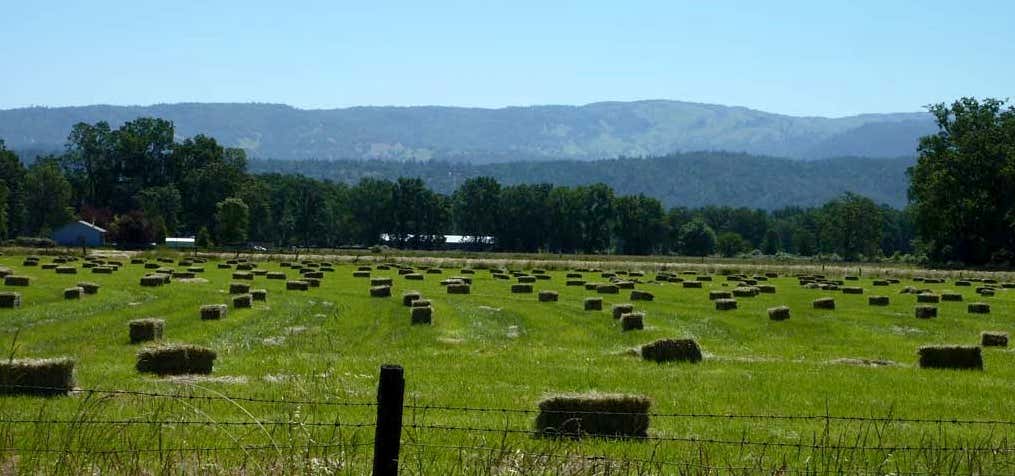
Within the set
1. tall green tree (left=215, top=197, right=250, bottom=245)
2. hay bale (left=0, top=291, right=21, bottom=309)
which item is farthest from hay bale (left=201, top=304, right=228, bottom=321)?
tall green tree (left=215, top=197, right=250, bottom=245)

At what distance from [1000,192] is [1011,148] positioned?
16.8 ft

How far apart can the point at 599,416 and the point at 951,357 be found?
12.3 metres

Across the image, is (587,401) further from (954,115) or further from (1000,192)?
(954,115)

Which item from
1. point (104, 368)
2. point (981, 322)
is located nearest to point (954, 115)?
point (981, 322)

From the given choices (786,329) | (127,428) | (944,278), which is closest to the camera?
(127,428)

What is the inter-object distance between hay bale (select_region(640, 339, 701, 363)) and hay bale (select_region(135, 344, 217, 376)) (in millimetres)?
9373

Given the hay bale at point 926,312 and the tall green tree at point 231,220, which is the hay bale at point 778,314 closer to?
the hay bale at point 926,312

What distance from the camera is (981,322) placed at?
37469mm

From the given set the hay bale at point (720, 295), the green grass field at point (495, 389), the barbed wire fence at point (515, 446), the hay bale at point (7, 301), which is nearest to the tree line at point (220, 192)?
the hay bale at point (720, 295)

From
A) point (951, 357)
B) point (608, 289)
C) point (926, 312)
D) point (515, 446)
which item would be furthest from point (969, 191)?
point (515, 446)

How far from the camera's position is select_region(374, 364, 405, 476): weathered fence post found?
28.9 feet

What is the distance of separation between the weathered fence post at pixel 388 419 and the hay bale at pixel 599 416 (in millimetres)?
5340

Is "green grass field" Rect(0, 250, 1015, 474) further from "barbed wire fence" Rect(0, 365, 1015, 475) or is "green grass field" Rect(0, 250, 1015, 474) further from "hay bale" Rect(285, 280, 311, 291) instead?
"hay bale" Rect(285, 280, 311, 291)

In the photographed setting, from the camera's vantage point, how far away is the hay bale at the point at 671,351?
23.2 meters
